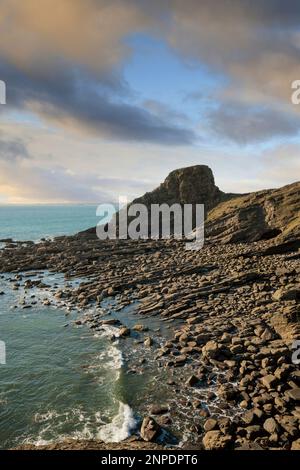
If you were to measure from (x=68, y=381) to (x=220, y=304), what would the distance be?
14.5m

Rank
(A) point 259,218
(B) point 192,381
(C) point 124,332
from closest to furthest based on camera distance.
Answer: (B) point 192,381, (C) point 124,332, (A) point 259,218

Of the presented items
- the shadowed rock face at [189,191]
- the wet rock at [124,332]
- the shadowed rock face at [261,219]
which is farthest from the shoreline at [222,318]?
the shadowed rock face at [189,191]

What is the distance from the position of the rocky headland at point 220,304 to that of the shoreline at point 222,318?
0.21ft

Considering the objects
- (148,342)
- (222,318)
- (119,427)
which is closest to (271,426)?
(119,427)

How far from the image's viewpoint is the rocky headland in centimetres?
1583

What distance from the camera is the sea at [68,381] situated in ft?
53.2

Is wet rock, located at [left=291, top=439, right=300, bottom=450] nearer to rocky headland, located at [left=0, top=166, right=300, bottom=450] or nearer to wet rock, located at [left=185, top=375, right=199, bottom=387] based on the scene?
rocky headland, located at [left=0, top=166, right=300, bottom=450]

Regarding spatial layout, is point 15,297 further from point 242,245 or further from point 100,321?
point 242,245

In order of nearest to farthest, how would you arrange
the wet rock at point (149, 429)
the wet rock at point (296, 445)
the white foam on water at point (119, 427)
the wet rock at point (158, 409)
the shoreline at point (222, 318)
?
the wet rock at point (296, 445)
the wet rock at point (149, 429)
the white foam on water at point (119, 427)
the shoreline at point (222, 318)
the wet rock at point (158, 409)

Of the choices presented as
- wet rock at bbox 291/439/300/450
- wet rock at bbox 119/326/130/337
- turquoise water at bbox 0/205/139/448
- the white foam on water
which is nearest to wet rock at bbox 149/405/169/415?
the white foam on water

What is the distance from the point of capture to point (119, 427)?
52.5ft

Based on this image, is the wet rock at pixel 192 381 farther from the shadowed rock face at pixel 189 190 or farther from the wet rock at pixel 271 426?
the shadowed rock face at pixel 189 190

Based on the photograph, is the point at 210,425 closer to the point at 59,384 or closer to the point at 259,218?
the point at 59,384
